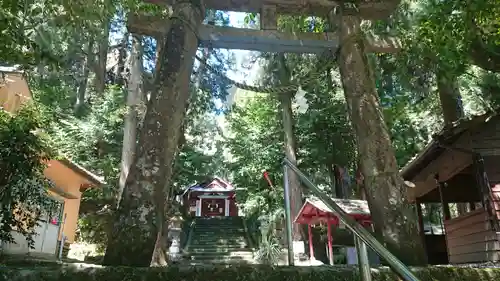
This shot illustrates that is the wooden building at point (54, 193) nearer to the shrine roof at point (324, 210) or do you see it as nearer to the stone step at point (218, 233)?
the shrine roof at point (324, 210)

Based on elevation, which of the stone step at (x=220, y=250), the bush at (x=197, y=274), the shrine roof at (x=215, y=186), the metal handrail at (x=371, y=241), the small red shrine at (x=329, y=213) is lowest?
the bush at (x=197, y=274)

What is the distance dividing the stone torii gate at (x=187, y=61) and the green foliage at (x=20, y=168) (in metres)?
3.23

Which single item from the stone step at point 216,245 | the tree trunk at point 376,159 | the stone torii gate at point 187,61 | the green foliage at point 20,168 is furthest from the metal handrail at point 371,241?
the stone step at point 216,245

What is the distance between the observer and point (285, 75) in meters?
17.3

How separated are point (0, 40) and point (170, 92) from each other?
74.2 inches

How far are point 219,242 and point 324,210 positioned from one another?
9136 millimetres

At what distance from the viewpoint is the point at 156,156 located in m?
3.51

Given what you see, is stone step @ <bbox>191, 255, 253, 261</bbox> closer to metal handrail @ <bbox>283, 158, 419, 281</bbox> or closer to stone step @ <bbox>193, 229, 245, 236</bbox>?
stone step @ <bbox>193, 229, 245, 236</bbox>

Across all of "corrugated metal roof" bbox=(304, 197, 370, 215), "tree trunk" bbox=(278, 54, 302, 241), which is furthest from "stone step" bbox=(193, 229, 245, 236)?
"corrugated metal roof" bbox=(304, 197, 370, 215)

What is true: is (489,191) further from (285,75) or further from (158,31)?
(285,75)

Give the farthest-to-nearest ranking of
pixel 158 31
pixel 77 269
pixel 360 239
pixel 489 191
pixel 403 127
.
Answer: pixel 403 127
pixel 489 191
pixel 158 31
pixel 77 269
pixel 360 239

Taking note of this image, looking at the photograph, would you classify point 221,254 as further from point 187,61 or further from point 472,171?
point 187,61

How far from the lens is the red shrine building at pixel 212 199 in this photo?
30.1 meters

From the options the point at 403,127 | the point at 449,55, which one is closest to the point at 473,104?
the point at 403,127
